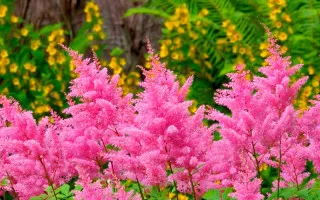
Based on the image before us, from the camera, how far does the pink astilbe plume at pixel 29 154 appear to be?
4.41 m

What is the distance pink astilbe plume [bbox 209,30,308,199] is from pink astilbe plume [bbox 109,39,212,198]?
0.15 metres

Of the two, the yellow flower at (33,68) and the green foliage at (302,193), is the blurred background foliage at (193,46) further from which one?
the green foliage at (302,193)

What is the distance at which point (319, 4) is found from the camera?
872 centimetres

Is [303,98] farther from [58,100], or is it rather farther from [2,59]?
[2,59]

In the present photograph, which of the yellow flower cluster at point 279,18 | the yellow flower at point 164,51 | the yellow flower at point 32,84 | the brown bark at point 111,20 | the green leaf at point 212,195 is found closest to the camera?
the green leaf at point 212,195

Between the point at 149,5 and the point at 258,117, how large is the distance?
17.9 feet

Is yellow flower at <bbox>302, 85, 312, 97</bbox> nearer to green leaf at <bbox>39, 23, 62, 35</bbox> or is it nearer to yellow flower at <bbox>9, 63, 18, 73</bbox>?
green leaf at <bbox>39, 23, 62, 35</bbox>

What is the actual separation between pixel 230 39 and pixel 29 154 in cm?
429

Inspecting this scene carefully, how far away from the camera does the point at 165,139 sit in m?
4.07

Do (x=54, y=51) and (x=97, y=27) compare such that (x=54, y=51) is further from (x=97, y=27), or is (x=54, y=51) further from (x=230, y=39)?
(x=230, y=39)

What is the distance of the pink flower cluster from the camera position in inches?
161

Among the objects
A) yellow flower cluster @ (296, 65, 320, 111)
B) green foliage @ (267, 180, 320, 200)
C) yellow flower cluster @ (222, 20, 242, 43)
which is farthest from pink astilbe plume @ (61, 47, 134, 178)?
yellow flower cluster @ (222, 20, 242, 43)

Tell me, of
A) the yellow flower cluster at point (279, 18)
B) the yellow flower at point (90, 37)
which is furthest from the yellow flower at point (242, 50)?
the yellow flower at point (90, 37)

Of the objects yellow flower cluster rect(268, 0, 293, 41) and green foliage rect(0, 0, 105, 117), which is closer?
yellow flower cluster rect(268, 0, 293, 41)
